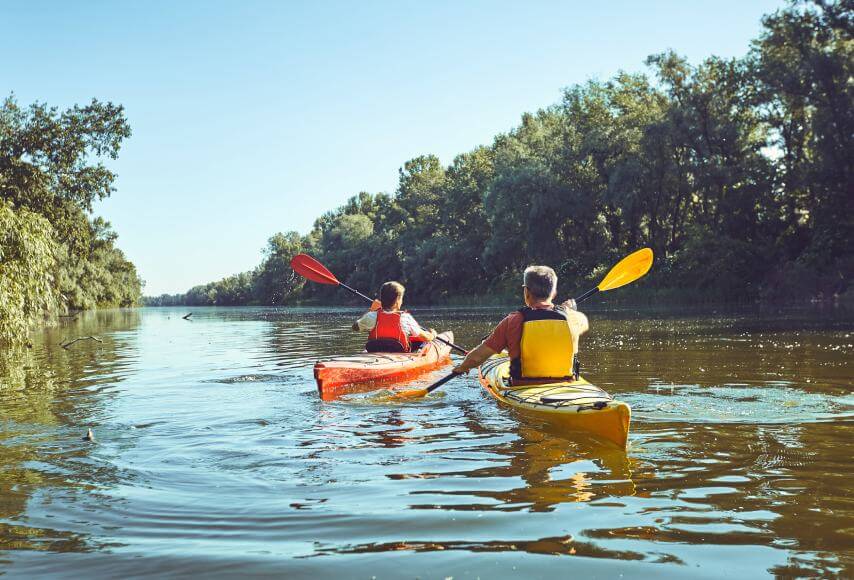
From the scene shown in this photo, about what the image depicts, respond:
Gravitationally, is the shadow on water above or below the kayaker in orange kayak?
below

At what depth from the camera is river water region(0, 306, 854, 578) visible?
10.5ft

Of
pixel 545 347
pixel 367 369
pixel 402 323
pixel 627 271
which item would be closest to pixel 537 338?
pixel 545 347

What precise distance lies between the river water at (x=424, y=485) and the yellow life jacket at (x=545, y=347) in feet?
1.75

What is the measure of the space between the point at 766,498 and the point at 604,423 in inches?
57.9

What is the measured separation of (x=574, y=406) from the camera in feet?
18.4

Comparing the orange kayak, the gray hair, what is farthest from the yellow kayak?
the orange kayak

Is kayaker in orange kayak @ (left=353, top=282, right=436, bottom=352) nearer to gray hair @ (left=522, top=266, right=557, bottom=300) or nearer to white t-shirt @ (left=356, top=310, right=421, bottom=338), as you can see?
white t-shirt @ (left=356, top=310, right=421, bottom=338)

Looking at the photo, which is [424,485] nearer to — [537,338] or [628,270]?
[537,338]

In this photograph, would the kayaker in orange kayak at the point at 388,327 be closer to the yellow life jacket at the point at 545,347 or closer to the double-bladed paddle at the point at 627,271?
the double-bladed paddle at the point at 627,271

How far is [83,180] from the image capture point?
974 inches

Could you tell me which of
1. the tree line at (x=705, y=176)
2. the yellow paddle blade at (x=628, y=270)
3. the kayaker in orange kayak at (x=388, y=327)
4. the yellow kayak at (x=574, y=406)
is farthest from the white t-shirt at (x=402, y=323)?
the tree line at (x=705, y=176)

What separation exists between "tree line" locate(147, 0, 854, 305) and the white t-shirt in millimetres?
25401

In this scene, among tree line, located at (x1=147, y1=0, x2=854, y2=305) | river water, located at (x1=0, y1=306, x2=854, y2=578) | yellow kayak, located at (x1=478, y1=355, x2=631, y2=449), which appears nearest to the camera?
river water, located at (x1=0, y1=306, x2=854, y2=578)

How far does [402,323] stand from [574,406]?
4631mm
